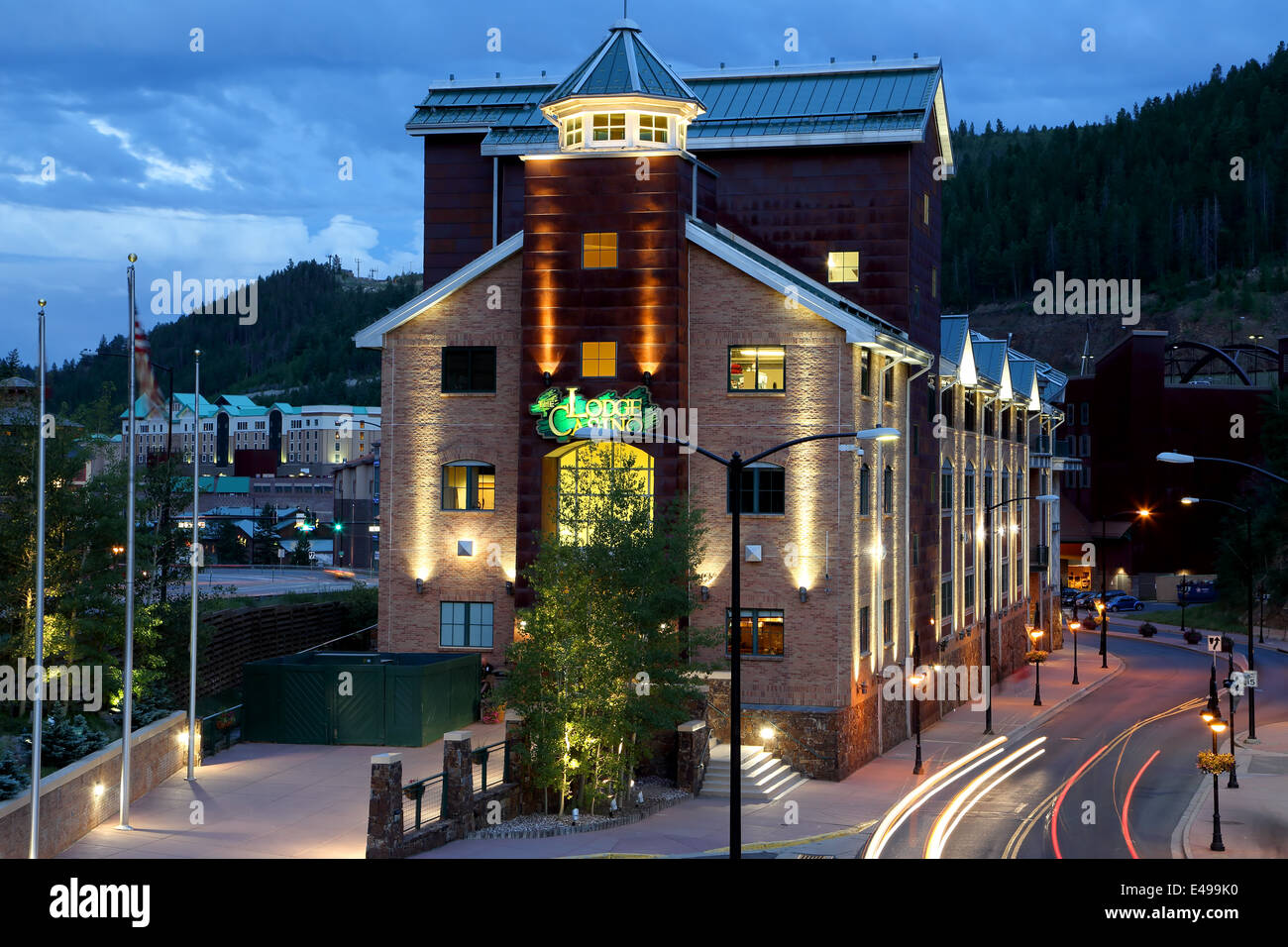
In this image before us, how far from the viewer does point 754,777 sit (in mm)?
38781

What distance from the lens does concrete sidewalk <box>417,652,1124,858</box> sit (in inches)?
1175

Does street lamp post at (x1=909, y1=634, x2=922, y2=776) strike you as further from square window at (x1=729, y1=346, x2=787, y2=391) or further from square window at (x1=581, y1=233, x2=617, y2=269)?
square window at (x1=581, y1=233, x2=617, y2=269)

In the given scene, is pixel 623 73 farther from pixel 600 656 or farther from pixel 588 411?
pixel 600 656

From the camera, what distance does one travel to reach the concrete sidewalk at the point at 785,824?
29844 millimetres

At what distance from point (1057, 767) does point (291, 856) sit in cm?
2752

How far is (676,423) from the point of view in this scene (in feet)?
138

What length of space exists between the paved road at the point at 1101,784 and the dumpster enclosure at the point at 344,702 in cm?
1375

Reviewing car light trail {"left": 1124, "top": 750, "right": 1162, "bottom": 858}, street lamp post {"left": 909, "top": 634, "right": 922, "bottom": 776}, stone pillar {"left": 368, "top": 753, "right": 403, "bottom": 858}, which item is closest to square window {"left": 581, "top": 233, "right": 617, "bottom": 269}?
street lamp post {"left": 909, "top": 634, "right": 922, "bottom": 776}

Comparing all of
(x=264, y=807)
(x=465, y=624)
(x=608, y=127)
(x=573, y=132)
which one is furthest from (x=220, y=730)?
(x=608, y=127)

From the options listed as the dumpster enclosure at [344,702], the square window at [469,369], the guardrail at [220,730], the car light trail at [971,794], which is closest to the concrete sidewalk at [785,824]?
the car light trail at [971,794]

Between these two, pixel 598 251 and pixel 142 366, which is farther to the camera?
pixel 598 251

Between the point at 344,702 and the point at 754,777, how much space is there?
11673 mm

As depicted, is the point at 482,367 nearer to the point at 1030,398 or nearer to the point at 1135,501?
the point at 1030,398
